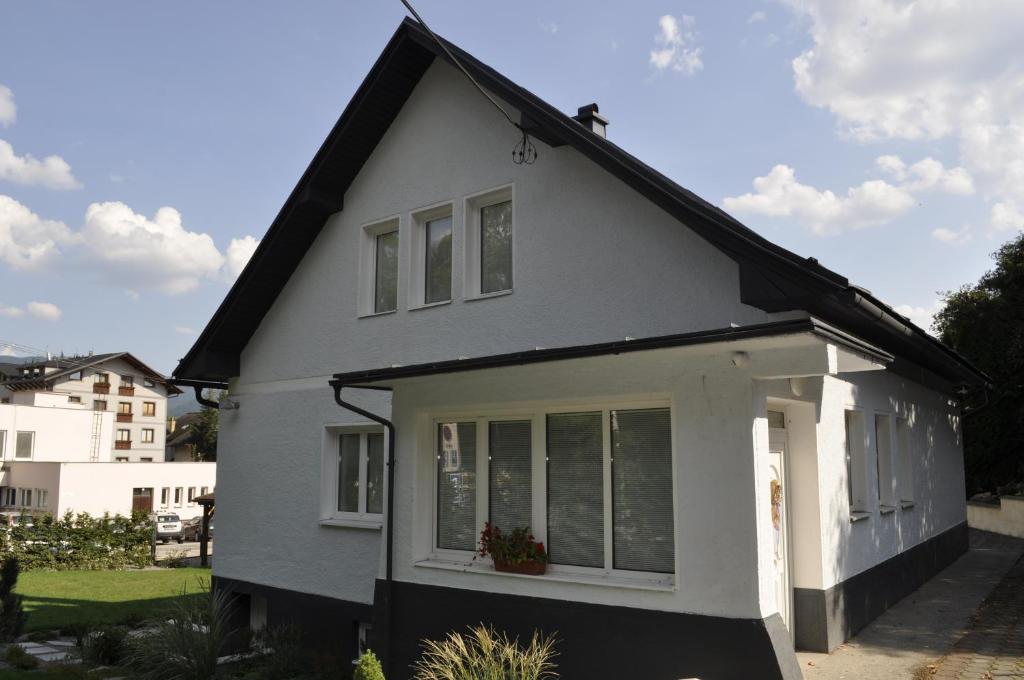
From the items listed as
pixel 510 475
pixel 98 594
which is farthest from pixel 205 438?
pixel 510 475

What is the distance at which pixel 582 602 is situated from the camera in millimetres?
6887

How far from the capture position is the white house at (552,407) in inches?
250

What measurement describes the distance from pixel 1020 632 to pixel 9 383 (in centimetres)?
6831

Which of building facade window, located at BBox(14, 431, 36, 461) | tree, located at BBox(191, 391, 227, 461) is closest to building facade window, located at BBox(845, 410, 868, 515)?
building facade window, located at BBox(14, 431, 36, 461)

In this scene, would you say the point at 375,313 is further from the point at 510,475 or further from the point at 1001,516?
the point at 1001,516

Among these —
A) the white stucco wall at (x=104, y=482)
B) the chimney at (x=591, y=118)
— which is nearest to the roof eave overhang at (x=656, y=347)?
the chimney at (x=591, y=118)

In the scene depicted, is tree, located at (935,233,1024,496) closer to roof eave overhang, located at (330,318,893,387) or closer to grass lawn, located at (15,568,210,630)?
roof eave overhang, located at (330,318,893,387)

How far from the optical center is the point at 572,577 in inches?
279

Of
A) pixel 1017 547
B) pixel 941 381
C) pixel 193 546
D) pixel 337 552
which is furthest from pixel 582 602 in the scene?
pixel 193 546

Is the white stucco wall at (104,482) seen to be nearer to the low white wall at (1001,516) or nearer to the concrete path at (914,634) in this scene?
the low white wall at (1001,516)

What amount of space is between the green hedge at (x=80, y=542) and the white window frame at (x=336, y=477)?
20014 millimetres

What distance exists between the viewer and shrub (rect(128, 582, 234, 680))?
932 cm

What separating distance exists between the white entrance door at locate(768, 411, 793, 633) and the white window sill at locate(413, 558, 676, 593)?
146 cm

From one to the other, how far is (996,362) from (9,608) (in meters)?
19.1
